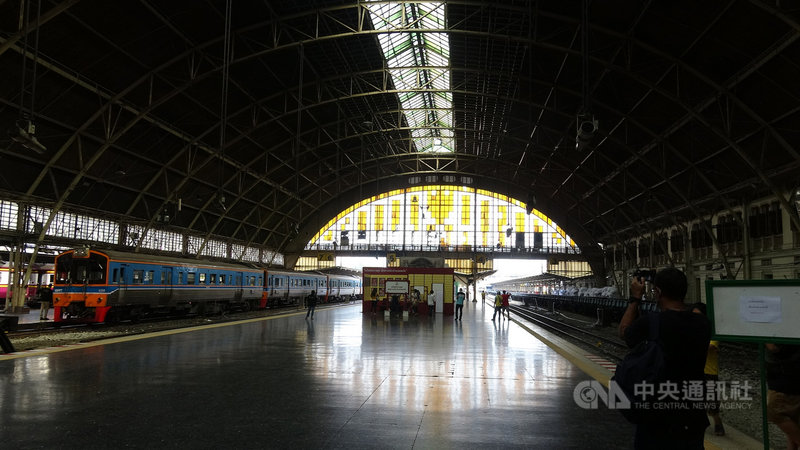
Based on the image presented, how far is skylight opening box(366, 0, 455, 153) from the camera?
26298 mm

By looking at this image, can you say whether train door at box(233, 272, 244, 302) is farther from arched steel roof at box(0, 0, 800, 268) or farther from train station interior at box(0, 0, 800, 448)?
arched steel roof at box(0, 0, 800, 268)

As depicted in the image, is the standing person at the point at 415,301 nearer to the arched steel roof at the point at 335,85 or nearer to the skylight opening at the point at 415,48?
the arched steel roof at the point at 335,85

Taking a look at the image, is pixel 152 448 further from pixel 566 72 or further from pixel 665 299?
pixel 566 72

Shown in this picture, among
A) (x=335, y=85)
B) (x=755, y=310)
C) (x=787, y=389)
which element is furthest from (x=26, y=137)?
(x=335, y=85)

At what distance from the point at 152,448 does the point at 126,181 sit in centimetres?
3292

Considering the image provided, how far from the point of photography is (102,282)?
19578 mm

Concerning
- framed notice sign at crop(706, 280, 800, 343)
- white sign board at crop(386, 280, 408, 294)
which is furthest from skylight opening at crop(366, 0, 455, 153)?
framed notice sign at crop(706, 280, 800, 343)

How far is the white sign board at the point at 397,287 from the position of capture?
29328 mm

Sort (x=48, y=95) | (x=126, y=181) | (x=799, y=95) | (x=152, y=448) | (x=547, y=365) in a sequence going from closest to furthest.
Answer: (x=152, y=448)
(x=547, y=365)
(x=799, y=95)
(x=48, y=95)
(x=126, y=181)

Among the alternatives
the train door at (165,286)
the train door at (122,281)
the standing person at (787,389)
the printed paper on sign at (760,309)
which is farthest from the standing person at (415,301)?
the printed paper on sign at (760,309)

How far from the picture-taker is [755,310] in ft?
15.3

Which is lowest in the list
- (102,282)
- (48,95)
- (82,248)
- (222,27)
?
(102,282)

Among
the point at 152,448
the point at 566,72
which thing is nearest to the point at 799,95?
the point at 566,72

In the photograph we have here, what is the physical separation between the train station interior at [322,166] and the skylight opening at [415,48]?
20cm
